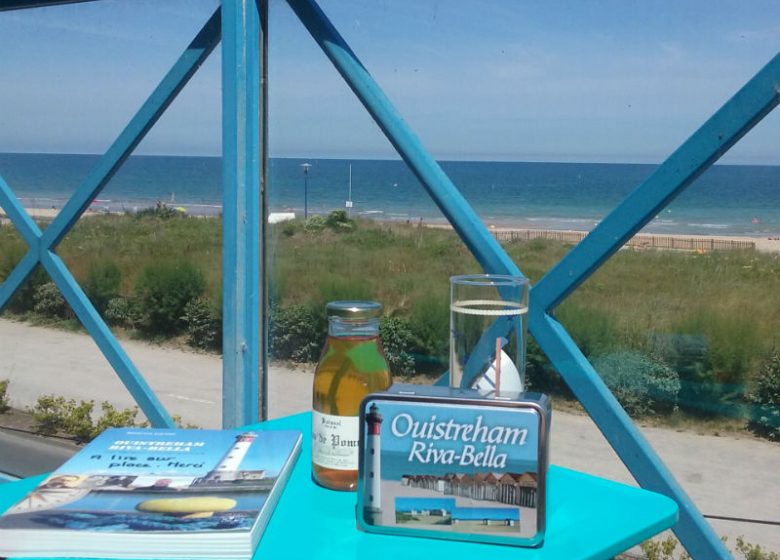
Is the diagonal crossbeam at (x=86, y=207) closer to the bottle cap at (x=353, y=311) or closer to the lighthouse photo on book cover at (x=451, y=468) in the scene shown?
the bottle cap at (x=353, y=311)

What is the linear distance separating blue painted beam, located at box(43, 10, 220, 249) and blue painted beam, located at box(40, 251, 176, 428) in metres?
0.10

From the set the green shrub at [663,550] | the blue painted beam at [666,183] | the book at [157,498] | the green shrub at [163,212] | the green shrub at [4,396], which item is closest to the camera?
the book at [157,498]

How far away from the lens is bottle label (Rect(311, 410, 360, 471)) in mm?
1061

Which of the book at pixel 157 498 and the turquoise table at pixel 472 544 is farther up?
the book at pixel 157 498

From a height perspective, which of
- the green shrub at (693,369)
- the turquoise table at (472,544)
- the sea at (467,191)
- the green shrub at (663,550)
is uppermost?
the sea at (467,191)

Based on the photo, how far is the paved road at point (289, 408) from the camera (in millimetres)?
1349

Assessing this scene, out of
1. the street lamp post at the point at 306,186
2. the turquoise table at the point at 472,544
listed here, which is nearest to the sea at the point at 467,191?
the street lamp post at the point at 306,186

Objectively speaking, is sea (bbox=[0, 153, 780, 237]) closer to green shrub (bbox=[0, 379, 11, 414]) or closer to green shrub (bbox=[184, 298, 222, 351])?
green shrub (bbox=[184, 298, 222, 351])

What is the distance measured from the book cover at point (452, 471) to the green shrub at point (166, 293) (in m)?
1.06

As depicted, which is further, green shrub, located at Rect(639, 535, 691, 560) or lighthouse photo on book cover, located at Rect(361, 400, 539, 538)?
green shrub, located at Rect(639, 535, 691, 560)

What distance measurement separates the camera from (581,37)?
1.42 meters

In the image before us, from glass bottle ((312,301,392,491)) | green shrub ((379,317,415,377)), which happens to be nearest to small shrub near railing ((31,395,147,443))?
green shrub ((379,317,415,377))

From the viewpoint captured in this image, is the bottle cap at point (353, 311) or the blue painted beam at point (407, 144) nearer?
the bottle cap at point (353, 311)

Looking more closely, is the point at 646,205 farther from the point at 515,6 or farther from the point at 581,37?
the point at 515,6
